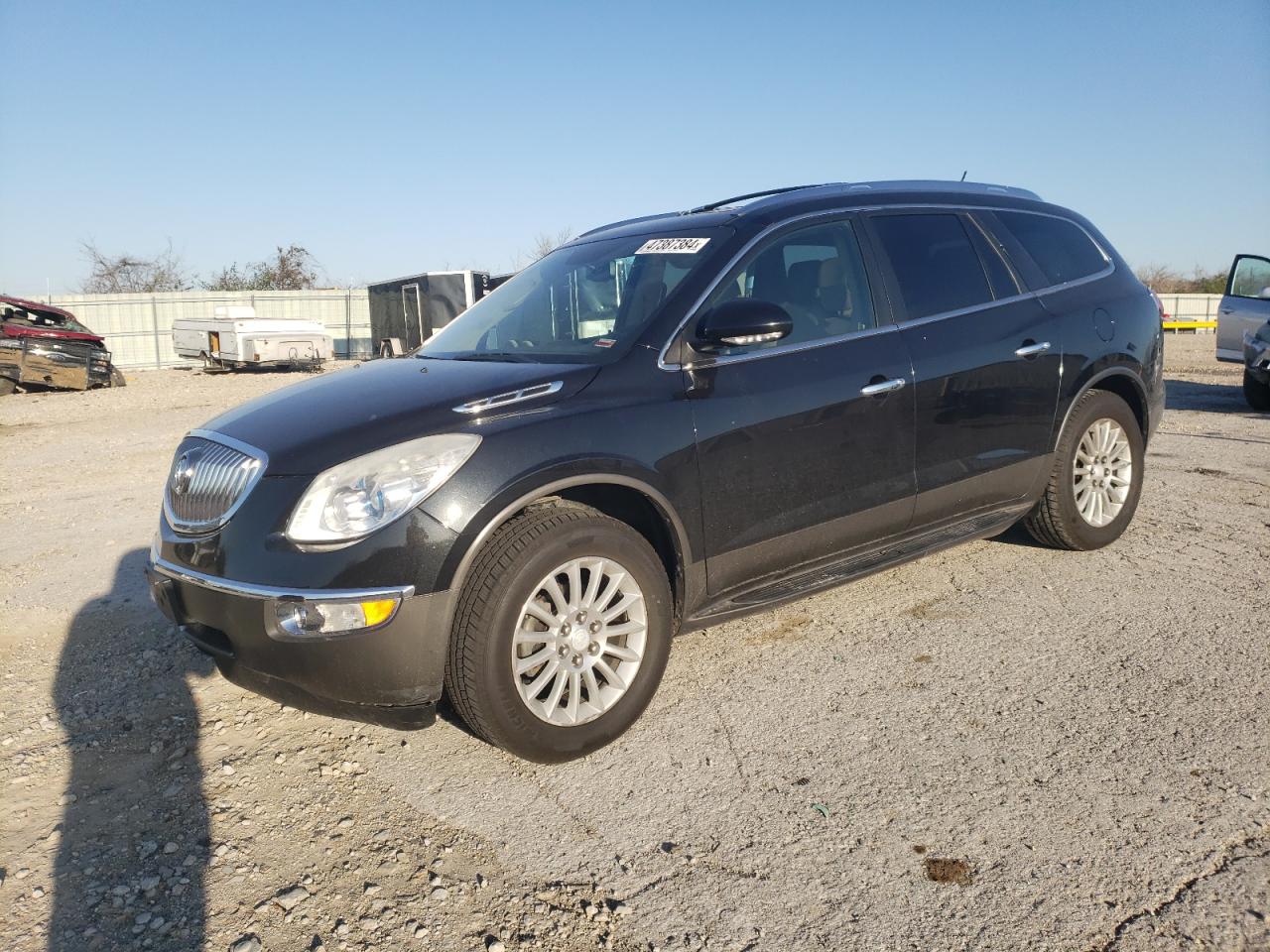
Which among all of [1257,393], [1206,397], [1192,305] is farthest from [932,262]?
[1192,305]

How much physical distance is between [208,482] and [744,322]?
1966mm

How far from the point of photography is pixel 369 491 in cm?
290

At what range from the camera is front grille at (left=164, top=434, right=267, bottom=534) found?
308 centimetres

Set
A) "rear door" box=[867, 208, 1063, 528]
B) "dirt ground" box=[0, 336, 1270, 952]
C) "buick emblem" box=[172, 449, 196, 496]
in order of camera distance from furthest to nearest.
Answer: "rear door" box=[867, 208, 1063, 528], "buick emblem" box=[172, 449, 196, 496], "dirt ground" box=[0, 336, 1270, 952]

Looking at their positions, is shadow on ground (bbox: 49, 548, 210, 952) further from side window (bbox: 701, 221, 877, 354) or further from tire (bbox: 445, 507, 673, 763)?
side window (bbox: 701, 221, 877, 354)

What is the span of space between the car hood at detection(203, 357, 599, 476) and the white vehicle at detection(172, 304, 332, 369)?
2199 centimetres

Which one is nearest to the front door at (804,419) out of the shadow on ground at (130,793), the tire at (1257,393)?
the shadow on ground at (130,793)

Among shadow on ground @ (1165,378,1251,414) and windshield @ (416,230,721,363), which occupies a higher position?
windshield @ (416,230,721,363)

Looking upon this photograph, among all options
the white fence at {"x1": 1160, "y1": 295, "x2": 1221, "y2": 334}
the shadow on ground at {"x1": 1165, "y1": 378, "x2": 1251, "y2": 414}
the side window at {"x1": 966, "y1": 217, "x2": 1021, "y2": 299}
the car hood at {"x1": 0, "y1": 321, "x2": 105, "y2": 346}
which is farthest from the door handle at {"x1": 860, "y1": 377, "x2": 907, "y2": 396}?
the white fence at {"x1": 1160, "y1": 295, "x2": 1221, "y2": 334}

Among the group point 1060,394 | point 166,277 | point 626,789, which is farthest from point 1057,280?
point 166,277

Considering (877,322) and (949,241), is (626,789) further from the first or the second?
(949,241)

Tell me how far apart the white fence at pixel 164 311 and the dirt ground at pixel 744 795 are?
27628 mm

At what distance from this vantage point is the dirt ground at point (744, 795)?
236 cm

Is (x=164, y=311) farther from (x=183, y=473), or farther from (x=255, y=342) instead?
(x=183, y=473)
